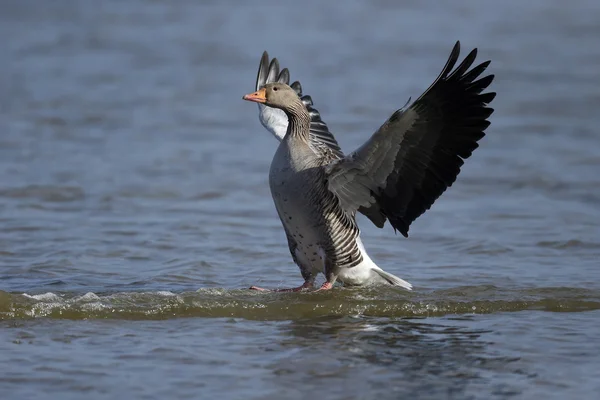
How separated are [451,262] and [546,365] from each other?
360 cm

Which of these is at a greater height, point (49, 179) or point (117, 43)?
point (117, 43)

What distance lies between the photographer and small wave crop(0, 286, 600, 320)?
852cm

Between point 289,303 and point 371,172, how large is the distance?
51.0 inches

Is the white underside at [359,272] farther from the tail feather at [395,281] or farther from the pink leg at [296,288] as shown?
the pink leg at [296,288]

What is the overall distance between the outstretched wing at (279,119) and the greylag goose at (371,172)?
1.17 m

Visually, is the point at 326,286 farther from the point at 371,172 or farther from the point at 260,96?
the point at 260,96

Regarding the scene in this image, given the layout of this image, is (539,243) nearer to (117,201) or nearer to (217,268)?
(217,268)

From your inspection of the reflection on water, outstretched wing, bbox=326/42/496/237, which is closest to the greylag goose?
outstretched wing, bbox=326/42/496/237

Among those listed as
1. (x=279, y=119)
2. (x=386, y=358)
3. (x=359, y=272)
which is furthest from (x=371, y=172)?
(x=279, y=119)

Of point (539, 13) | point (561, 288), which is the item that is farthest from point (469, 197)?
point (539, 13)

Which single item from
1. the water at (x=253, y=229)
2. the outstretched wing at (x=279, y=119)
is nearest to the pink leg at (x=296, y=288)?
the water at (x=253, y=229)

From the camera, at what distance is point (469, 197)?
44.9 feet

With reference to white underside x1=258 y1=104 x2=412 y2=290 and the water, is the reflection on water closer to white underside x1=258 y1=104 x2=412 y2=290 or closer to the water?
the water

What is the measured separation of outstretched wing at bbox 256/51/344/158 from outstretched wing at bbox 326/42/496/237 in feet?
4.81
